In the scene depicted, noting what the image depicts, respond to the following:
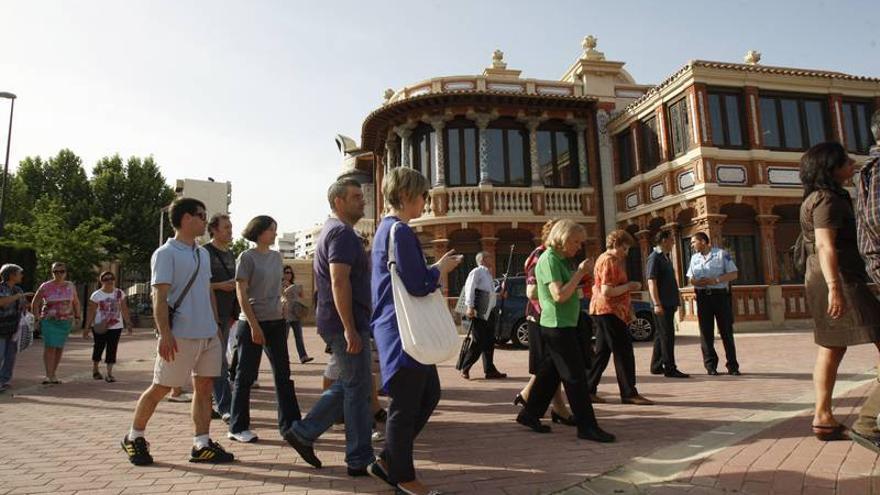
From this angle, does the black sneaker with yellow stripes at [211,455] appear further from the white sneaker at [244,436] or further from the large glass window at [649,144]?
the large glass window at [649,144]

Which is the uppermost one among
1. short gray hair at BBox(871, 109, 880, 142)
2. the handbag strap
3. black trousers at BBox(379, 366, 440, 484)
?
short gray hair at BBox(871, 109, 880, 142)

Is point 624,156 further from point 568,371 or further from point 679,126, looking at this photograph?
point 568,371

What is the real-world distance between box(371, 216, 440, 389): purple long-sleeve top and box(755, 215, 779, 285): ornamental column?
50.5 ft

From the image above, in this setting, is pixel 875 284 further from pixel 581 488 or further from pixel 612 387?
pixel 612 387

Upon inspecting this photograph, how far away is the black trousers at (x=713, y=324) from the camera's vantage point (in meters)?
7.40

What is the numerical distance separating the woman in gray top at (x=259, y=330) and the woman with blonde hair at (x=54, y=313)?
5.17 meters

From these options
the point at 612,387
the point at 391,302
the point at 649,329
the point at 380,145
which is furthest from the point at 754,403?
the point at 380,145

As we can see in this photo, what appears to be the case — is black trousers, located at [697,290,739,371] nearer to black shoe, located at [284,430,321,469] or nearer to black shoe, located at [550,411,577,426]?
black shoe, located at [550,411,577,426]

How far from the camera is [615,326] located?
5.68m

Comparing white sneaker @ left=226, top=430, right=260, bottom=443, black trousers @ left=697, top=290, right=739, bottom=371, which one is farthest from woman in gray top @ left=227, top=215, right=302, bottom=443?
black trousers @ left=697, top=290, right=739, bottom=371

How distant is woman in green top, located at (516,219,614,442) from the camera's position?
4.19m

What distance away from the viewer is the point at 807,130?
54.7ft

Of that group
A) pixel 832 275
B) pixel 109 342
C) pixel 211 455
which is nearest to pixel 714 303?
pixel 832 275

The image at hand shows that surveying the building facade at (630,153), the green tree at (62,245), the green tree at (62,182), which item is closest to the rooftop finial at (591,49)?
the building facade at (630,153)
